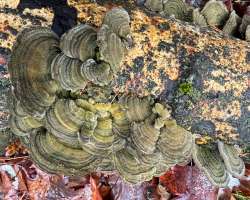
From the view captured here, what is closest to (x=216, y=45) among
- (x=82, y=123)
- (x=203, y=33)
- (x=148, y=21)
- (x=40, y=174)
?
(x=203, y=33)

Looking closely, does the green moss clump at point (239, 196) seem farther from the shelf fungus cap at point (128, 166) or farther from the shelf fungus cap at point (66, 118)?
the shelf fungus cap at point (66, 118)

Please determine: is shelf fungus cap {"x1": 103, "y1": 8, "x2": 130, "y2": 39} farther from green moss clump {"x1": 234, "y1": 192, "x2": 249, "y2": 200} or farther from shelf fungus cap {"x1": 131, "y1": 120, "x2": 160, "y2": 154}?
green moss clump {"x1": 234, "y1": 192, "x2": 249, "y2": 200}

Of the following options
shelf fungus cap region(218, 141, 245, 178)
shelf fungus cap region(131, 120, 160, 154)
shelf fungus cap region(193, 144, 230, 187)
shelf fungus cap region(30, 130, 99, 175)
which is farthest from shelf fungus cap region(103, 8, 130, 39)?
shelf fungus cap region(218, 141, 245, 178)

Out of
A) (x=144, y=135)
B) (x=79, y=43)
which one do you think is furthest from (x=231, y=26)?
(x=79, y=43)

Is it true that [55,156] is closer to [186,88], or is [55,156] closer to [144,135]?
[144,135]

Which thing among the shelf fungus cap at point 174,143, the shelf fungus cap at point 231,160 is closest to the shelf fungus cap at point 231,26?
the shelf fungus cap at point 231,160
